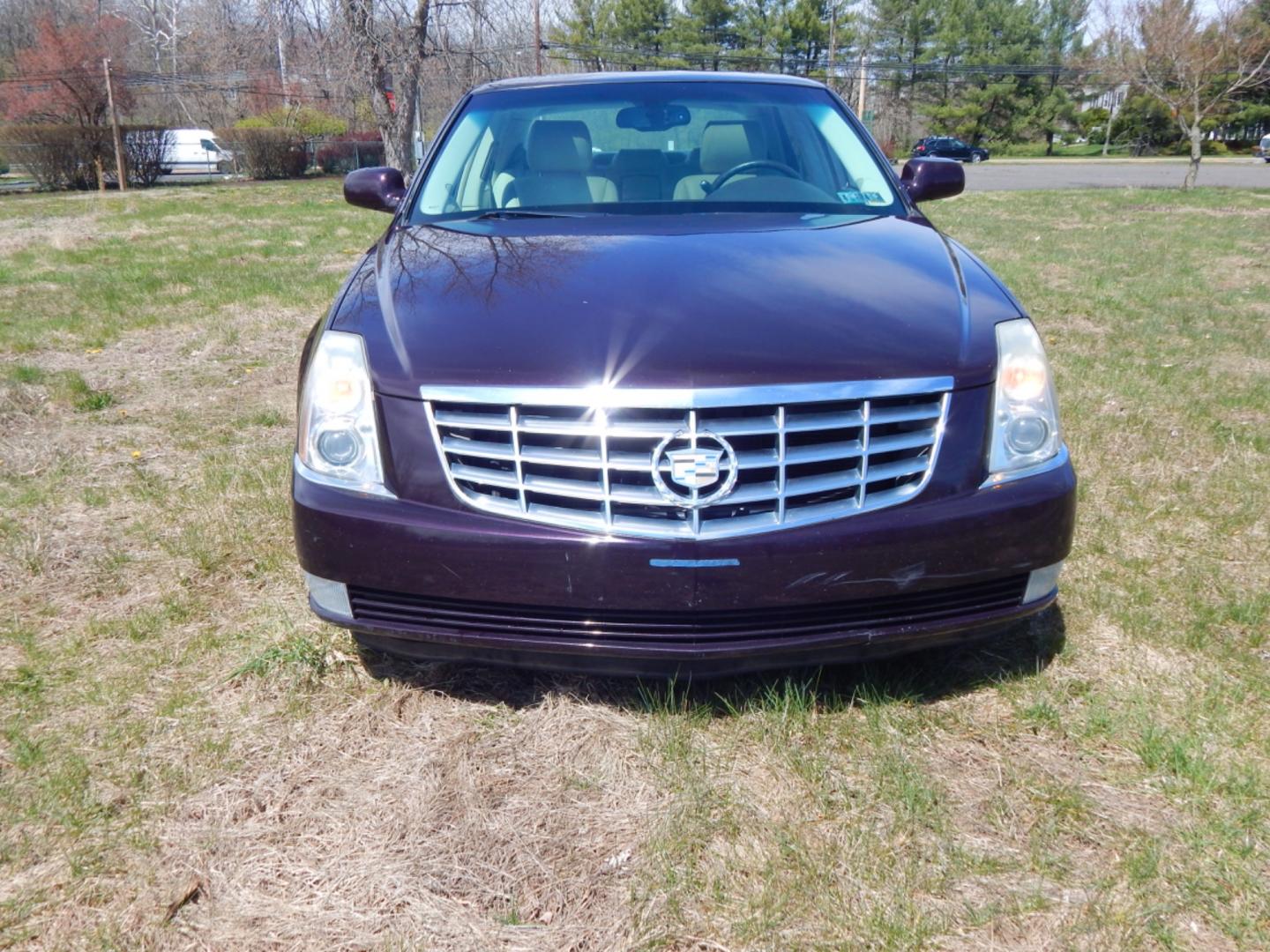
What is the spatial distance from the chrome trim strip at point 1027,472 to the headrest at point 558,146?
1.88 metres

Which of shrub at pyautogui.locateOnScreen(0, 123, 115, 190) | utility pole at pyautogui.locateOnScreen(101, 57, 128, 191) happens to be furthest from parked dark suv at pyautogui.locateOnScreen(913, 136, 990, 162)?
shrub at pyautogui.locateOnScreen(0, 123, 115, 190)

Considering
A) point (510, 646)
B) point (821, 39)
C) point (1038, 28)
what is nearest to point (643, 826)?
point (510, 646)

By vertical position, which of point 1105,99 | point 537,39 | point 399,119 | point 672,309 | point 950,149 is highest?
point 1105,99

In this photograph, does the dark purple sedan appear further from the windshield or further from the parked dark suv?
the parked dark suv

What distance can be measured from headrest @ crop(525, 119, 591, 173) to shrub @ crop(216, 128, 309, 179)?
29821mm

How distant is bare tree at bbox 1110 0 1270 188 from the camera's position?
1895cm

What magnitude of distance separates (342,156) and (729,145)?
34132 millimetres

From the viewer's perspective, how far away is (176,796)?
220 cm

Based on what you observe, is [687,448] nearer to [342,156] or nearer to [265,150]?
[265,150]

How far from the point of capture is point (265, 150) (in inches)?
1198

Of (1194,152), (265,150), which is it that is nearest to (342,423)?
(1194,152)

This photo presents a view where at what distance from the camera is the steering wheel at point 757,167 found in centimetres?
350

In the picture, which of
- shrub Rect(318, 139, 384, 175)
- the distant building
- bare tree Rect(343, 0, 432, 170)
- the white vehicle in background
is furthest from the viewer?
the distant building

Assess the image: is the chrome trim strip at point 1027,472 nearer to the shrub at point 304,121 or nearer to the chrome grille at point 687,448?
the chrome grille at point 687,448
